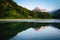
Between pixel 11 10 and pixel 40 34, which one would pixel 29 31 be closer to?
pixel 40 34

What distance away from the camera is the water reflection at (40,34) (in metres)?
3.60

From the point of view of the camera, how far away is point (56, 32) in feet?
13.2

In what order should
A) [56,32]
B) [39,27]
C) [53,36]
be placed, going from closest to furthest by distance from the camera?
[53,36] < [56,32] < [39,27]

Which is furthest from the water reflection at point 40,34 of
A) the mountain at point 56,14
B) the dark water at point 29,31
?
the mountain at point 56,14

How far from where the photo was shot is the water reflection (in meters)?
3.60

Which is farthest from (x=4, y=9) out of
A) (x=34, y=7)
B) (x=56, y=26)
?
(x=56, y=26)

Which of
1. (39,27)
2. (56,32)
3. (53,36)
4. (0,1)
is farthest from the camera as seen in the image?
(0,1)

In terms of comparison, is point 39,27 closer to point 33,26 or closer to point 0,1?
point 33,26

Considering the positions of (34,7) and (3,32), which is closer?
(3,32)

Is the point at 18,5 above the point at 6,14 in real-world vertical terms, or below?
above

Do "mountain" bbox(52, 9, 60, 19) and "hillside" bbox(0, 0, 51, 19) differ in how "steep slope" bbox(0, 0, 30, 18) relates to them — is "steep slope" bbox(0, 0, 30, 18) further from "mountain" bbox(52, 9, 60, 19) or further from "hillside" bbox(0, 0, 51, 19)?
"mountain" bbox(52, 9, 60, 19)

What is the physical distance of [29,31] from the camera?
13.2 feet

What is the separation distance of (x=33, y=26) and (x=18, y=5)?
2.77ft

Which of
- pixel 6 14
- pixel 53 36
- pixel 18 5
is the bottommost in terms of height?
pixel 53 36
